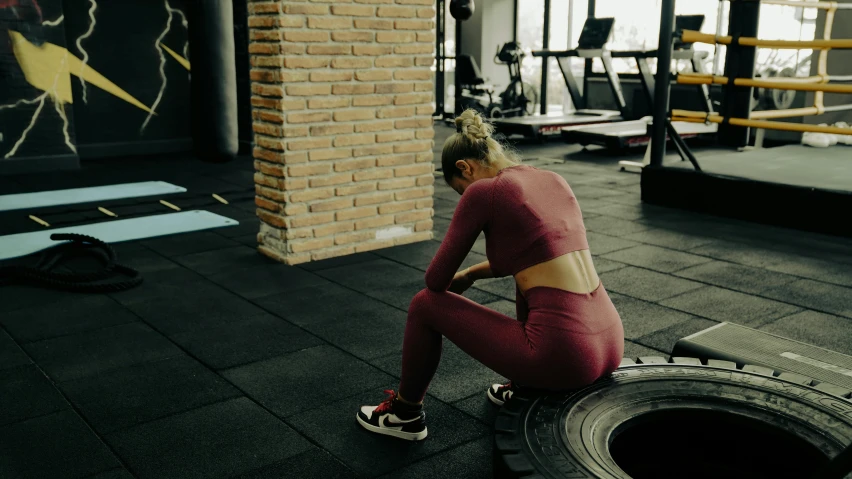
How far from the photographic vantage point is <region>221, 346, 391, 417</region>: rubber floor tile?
242 cm

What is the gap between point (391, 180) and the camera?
14.3ft

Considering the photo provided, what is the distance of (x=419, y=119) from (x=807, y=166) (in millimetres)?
3099

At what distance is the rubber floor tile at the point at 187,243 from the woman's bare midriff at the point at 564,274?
114 inches

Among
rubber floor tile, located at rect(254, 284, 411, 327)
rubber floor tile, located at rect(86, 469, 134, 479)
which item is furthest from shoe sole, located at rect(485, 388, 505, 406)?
rubber floor tile, located at rect(86, 469, 134, 479)

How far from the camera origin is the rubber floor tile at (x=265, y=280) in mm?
3584

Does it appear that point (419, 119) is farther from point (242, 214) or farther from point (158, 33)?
point (158, 33)

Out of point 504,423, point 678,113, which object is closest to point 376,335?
point 504,423

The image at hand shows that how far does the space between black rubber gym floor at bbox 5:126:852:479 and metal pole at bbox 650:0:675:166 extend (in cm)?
73

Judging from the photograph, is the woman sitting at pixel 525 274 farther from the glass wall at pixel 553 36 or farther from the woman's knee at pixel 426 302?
the glass wall at pixel 553 36

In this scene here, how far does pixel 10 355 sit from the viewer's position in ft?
9.08

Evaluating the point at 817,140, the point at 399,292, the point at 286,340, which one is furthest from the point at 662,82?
the point at 286,340

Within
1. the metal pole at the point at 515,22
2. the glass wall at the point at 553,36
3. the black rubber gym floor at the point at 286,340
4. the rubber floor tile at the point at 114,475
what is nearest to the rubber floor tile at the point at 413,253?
the black rubber gym floor at the point at 286,340

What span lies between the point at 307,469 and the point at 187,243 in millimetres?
2773

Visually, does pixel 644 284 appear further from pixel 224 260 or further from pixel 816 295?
pixel 224 260
